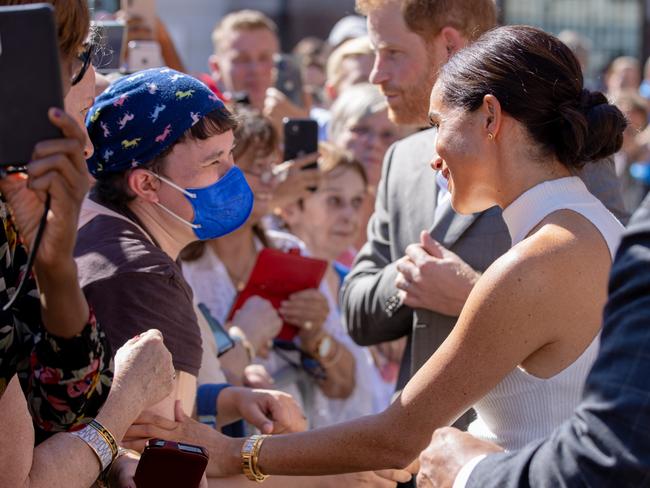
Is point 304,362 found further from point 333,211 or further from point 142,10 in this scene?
point 142,10

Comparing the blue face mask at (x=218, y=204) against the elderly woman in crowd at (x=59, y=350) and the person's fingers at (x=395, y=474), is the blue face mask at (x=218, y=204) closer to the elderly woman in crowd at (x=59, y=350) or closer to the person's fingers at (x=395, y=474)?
the elderly woman in crowd at (x=59, y=350)

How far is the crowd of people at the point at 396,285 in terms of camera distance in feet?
5.83

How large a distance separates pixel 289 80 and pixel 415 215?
4.12 metres

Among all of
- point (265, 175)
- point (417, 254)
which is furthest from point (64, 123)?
point (265, 175)

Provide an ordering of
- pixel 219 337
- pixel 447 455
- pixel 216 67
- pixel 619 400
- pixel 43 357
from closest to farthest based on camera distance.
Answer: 1. pixel 619 400
2. pixel 43 357
3. pixel 447 455
4. pixel 219 337
5. pixel 216 67

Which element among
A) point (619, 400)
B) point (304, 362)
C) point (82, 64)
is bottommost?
point (304, 362)

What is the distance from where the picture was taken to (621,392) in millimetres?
1638

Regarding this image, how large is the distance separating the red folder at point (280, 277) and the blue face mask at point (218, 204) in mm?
1187

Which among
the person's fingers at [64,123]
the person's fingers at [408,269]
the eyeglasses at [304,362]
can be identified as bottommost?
the eyeglasses at [304,362]

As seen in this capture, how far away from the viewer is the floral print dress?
1969mm

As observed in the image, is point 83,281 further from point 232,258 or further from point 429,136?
point 232,258

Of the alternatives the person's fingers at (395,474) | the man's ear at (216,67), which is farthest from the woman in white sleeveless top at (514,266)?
the man's ear at (216,67)

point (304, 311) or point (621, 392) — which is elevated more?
point (621, 392)

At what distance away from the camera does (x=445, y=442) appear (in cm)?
224
